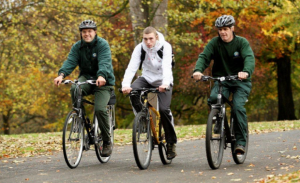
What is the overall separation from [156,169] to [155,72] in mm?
1391

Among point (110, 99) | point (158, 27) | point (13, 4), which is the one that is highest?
point (13, 4)

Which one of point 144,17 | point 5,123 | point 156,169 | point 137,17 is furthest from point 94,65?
point 5,123

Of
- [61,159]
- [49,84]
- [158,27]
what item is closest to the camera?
[61,159]

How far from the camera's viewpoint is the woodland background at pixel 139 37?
794 inches

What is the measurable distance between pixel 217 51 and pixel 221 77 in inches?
19.8

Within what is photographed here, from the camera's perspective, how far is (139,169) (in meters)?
6.93

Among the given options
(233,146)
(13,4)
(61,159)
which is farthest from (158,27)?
(233,146)

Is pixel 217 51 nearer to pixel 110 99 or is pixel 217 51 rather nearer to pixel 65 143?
pixel 110 99

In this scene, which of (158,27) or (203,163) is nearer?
(203,163)

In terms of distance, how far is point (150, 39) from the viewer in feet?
22.9

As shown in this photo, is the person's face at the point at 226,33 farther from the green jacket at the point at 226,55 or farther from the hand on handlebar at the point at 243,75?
the hand on handlebar at the point at 243,75

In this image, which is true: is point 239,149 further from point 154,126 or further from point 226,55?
point 226,55

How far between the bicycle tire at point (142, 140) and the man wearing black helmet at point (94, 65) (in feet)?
2.71

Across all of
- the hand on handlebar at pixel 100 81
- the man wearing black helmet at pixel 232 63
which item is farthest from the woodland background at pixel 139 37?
the hand on handlebar at pixel 100 81
